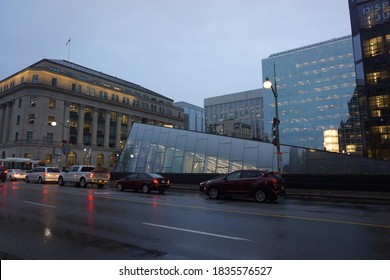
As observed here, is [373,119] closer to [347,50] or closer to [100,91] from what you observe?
[100,91]

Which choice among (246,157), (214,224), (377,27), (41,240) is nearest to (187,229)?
(214,224)

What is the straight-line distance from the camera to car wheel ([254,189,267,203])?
50.9 feet

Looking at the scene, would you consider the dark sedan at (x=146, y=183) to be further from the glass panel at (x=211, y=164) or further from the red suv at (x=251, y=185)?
the glass panel at (x=211, y=164)

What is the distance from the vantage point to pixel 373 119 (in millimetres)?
40969

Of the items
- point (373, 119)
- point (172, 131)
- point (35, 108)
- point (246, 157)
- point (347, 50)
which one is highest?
point (347, 50)

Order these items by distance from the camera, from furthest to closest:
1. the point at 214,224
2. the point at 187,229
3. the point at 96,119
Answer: the point at 96,119 → the point at 214,224 → the point at 187,229

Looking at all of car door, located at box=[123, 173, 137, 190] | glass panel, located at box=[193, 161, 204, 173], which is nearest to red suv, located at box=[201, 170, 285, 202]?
car door, located at box=[123, 173, 137, 190]

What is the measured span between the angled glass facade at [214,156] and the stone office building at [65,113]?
32202mm

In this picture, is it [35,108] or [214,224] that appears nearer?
[214,224]

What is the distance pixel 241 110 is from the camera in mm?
165125

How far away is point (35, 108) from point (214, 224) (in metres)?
74.4

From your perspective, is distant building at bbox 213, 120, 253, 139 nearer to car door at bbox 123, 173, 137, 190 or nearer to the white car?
the white car

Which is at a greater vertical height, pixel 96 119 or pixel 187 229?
pixel 96 119

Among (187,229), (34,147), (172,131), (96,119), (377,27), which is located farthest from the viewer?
(96,119)
